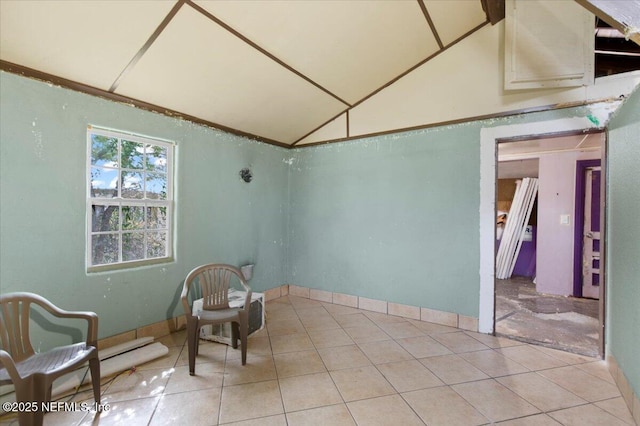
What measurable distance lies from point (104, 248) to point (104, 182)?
62 centimetres

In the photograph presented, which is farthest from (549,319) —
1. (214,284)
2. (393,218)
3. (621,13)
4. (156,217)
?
(156,217)

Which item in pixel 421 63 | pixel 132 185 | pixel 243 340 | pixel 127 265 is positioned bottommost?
pixel 243 340

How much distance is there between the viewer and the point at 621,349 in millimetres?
2055

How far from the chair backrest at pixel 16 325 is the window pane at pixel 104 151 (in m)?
1.22

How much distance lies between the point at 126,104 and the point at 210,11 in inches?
49.9

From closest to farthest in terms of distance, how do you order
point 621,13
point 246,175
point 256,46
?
1. point 621,13
2. point 256,46
3. point 246,175

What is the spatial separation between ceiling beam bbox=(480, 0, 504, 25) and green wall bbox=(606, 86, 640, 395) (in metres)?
1.49

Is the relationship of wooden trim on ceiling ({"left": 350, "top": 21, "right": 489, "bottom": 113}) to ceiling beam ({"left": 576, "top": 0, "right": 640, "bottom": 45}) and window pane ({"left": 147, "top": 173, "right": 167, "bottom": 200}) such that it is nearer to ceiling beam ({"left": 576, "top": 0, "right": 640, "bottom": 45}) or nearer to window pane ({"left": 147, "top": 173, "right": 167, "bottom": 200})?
ceiling beam ({"left": 576, "top": 0, "right": 640, "bottom": 45})

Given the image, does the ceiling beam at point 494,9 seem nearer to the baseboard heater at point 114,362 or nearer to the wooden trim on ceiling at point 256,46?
the wooden trim on ceiling at point 256,46

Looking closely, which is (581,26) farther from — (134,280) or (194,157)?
(134,280)

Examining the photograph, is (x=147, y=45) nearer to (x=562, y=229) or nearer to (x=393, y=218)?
(x=393, y=218)

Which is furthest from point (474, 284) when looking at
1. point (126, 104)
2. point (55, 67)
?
point (55, 67)

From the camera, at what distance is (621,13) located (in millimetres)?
1191

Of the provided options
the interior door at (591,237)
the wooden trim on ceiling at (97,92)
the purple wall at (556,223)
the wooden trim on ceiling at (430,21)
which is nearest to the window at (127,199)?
the wooden trim on ceiling at (97,92)
